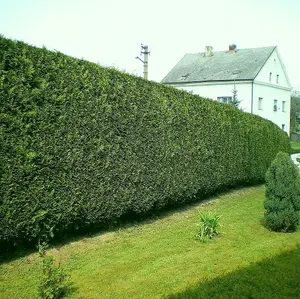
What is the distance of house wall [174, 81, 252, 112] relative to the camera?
34.4m

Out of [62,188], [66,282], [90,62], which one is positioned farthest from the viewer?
[90,62]

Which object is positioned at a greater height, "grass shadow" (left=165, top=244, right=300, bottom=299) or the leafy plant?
the leafy plant

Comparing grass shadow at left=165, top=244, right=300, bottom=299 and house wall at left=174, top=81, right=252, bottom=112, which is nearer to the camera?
grass shadow at left=165, top=244, right=300, bottom=299

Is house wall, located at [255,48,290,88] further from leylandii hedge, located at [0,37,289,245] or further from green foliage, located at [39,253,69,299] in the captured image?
green foliage, located at [39,253,69,299]

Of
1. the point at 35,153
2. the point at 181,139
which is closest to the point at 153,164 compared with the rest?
the point at 181,139

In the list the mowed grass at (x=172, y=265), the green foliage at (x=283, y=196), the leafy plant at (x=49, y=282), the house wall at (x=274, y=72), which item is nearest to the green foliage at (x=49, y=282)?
the leafy plant at (x=49, y=282)

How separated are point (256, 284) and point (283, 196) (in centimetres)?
312

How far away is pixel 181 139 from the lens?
957cm

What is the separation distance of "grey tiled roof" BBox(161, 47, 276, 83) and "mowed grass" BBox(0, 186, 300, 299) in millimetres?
29357

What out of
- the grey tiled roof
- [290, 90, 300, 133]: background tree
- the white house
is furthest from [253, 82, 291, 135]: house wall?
[290, 90, 300, 133]: background tree

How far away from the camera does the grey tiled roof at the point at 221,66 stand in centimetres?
3519

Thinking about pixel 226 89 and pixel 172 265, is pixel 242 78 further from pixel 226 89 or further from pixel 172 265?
pixel 172 265

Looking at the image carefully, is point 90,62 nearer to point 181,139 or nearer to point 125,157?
point 125,157

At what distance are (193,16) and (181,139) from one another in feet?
10.7
